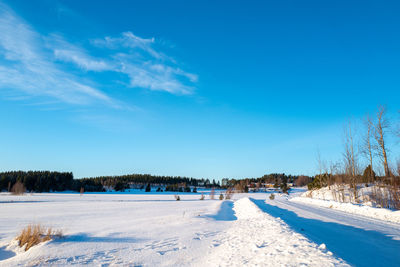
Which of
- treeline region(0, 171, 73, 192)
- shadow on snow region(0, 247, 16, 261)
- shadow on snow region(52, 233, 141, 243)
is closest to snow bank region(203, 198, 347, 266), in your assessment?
shadow on snow region(52, 233, 141, 243)

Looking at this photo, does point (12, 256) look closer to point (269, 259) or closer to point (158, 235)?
point (158, 235)

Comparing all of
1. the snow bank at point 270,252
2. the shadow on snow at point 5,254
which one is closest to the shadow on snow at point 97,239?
the shadow on snow at point 5,254

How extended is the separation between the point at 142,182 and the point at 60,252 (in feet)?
443

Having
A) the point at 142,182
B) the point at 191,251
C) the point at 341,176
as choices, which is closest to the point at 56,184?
the point at 142,182

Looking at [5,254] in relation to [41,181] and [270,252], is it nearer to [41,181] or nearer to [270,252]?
[270,252]

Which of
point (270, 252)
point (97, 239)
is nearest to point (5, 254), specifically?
point (97, 239)

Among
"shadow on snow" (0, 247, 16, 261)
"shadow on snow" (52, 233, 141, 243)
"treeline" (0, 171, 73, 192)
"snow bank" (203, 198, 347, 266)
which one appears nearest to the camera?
"snow bank" (203, 198, 347, 266)

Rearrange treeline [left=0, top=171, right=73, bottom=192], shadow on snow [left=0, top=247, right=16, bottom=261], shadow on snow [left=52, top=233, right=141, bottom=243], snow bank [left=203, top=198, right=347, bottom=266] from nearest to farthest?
snow bank [left=203, top=198, right=347, bottom=266] → shadow on snow [left=0, top=247, right=16, bottom=261] → shadow on snow [left=52, top=233, right=141, bottom=243] → treeline [left=0, top=171, right=73, bottom=192]

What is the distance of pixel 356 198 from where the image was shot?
2067 cm

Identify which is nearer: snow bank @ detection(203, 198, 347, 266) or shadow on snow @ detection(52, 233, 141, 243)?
snow bank @ detection(203, 198, 347, 266)

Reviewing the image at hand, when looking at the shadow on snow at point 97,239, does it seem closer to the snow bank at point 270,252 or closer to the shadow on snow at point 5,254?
the shadow on snow at point 5,254

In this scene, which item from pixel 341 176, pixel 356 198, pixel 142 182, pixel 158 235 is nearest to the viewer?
pixel 158 235

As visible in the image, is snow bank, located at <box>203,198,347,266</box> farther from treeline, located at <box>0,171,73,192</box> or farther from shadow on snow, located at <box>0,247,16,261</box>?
treeline, located at <box>0,171,73,192</box>

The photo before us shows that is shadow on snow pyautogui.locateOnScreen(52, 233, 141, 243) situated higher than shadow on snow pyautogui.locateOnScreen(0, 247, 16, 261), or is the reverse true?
shadow on snow pyautogui.locateOnScreen(52, 233, 141, 243)
